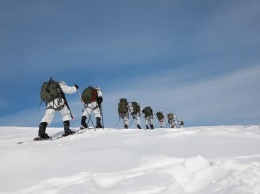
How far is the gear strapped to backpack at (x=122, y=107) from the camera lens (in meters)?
22.1

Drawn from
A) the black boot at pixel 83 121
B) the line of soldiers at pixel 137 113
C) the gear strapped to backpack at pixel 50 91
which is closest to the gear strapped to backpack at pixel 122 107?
the line of soldiers at pixel 137 113

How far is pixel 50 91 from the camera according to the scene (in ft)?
37.7

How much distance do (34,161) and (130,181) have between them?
107 inches

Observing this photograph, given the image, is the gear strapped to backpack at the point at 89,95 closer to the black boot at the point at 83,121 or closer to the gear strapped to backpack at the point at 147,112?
the black boot at the point at 83,121

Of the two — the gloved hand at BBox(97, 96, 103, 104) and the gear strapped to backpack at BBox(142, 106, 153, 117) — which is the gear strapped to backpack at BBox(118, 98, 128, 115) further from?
the gloved hand at BBox(97, 96, 103, 104)

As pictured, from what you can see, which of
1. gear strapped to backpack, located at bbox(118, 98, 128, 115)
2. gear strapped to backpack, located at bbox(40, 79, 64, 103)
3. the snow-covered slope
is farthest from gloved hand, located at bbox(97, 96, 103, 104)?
gear strapped to backpack, located at bbox(118, 98, 128, 115)

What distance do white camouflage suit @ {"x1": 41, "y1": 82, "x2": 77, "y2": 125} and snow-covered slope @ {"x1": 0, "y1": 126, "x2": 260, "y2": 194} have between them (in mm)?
3809

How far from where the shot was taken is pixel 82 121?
13852 mm

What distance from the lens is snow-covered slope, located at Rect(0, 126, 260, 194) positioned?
4438 mm

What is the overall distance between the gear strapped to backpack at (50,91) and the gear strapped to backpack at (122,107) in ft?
34.6

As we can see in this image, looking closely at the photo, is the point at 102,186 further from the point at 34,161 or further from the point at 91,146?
the point at 91,146

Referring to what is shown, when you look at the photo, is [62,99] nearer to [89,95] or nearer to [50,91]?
[50,91]

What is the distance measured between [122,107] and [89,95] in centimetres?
857

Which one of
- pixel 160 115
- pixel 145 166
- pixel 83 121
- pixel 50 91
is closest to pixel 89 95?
pixel 83 121
